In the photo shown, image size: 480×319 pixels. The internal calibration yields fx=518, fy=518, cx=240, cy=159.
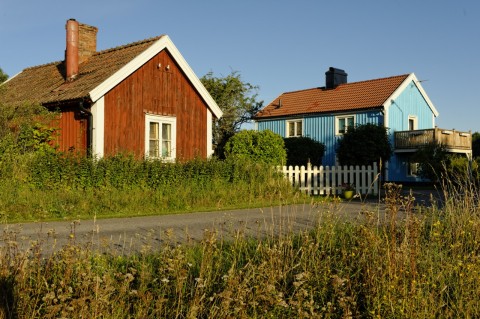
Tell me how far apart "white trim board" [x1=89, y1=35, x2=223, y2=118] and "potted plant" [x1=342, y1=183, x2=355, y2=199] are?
6514 mm

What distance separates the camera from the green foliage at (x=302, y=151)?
1130 inches

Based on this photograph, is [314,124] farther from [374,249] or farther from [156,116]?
[374,249]

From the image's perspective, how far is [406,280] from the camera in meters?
4.45

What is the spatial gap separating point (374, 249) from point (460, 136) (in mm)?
32488

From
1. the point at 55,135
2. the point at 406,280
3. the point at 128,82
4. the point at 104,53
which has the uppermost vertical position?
the point at 104,53

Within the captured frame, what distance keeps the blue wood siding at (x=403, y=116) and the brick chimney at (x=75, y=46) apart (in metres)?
19.3

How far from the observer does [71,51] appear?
21391 millimetres

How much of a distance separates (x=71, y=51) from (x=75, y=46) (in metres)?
0.31

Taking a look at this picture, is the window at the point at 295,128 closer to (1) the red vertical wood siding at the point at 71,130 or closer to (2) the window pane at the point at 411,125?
(2) the window pane at the point at 411,125

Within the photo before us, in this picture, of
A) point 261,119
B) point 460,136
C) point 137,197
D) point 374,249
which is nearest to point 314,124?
point 261,119

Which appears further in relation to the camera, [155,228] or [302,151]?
[302,151]

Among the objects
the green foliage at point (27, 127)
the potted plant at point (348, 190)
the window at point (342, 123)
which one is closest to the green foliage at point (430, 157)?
the window at point (342, 123)

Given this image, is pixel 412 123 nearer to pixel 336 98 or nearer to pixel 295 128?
pixel 336 98

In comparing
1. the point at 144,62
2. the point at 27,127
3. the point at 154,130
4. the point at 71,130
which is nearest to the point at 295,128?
the point at 154,130
